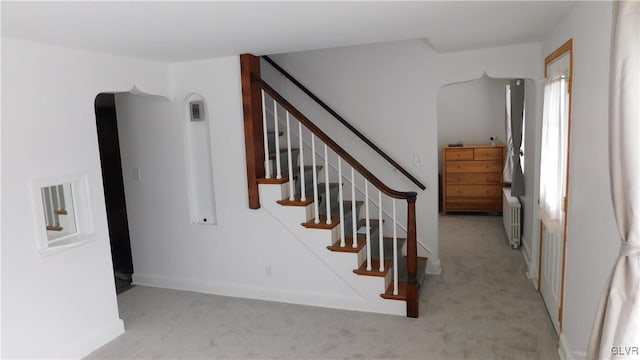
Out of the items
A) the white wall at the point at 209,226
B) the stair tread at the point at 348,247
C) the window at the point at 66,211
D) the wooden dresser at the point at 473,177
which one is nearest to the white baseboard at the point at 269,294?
the white wall at the point at 209,226

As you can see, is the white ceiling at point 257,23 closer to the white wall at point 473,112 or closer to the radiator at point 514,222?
the radiator at point 514,222

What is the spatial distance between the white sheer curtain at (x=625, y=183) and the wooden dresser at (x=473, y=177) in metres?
5.08

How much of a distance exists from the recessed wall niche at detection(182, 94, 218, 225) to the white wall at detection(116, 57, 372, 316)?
0.18 ft

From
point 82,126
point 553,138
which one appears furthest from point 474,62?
point 82,126

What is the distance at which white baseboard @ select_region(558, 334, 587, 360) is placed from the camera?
239 cm

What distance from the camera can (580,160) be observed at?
233 centimetres

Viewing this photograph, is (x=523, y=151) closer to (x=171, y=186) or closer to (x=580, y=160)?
(x=580, y=160)

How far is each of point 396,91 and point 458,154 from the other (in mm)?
2823

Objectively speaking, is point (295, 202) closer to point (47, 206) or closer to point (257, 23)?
point (257, 23)

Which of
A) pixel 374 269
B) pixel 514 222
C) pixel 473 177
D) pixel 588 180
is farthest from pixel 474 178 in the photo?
pixel 588 180

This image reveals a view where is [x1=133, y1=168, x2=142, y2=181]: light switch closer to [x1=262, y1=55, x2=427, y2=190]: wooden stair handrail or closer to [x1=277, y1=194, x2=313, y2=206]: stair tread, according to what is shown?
[x1=277, y1=194, x2=313, y2=206]: stair tread

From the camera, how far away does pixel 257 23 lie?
251 cm

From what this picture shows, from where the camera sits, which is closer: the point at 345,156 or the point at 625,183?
the point at 625,183

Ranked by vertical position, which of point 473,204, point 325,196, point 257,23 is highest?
point 257,23
